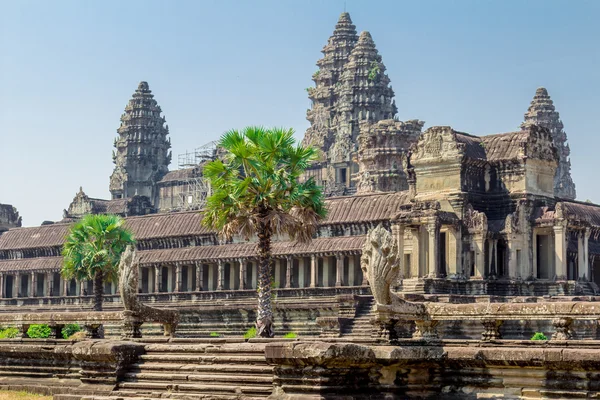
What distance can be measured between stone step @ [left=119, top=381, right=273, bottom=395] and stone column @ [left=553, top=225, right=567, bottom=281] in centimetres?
3645

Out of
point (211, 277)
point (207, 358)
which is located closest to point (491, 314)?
point (207, 358)

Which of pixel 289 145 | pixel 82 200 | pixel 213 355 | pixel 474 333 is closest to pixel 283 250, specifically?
pixel 474 333

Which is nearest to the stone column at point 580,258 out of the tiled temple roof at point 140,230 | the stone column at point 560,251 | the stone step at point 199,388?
the stone column at point 560,251

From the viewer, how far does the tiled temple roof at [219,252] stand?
68.1 meters

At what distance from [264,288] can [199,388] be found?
657 inches

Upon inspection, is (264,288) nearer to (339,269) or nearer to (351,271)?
(339,269)

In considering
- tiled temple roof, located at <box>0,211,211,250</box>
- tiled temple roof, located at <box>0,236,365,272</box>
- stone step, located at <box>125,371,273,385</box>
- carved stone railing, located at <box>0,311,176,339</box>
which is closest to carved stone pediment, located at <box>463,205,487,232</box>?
tiled temple roof, located at <box>0,236,365,272</box>

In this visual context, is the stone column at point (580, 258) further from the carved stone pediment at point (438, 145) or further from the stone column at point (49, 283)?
the stone column at point (49, 283)

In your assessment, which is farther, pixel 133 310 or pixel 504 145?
pixel 504 145

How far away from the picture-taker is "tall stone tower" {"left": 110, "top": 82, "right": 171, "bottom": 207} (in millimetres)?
138125

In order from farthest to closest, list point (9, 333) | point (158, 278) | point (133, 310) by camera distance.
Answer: point (158, 278), point (9, 333), point (133, 310)

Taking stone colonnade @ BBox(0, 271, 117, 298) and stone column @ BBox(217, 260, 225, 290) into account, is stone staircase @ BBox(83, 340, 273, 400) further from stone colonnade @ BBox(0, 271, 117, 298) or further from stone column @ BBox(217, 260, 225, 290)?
stone colonnade @ BBox(0, 271, 117, 298)

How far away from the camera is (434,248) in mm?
58406

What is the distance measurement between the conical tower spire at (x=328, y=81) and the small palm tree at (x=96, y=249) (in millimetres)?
64054
